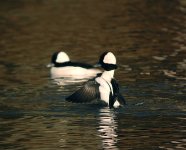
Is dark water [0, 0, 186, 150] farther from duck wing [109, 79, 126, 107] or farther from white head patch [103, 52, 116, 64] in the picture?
white head patch [103, 52, 116, 64]

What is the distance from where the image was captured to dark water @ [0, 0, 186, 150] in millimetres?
16547

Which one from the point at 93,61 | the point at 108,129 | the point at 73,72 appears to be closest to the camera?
the point at 108,129

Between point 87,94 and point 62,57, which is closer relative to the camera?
point 87,94

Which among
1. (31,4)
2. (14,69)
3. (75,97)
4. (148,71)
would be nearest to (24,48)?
(14,69)

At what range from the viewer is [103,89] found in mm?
20016

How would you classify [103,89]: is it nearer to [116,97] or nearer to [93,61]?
[116,97]

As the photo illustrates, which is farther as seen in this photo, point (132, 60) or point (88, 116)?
point (132, 60)

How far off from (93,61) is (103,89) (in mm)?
7982

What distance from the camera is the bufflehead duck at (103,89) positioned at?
19906mm

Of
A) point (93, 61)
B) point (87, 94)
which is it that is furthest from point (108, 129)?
point (93, 61)

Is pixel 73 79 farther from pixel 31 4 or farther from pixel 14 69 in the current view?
pixel 31 4

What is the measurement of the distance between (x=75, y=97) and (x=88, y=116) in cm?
165

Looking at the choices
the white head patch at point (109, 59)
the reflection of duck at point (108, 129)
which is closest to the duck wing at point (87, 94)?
the white head patch at point (109, 59)

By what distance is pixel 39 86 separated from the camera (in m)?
23.0
